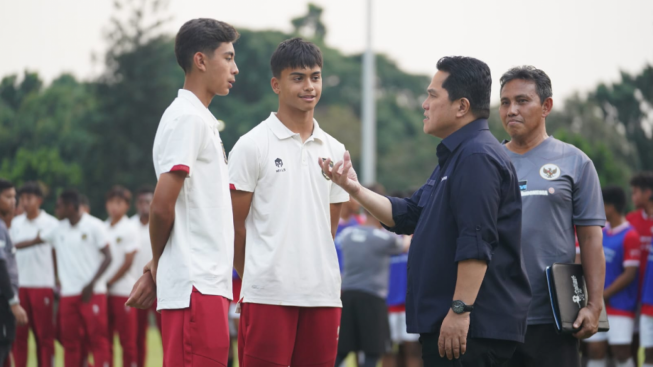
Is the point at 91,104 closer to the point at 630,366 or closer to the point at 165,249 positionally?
the point at 630,366

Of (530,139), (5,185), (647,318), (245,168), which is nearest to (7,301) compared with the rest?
(5,185)

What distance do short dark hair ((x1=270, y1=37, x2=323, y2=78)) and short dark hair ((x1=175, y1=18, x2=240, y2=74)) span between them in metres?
0.63

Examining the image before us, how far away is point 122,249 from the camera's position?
1125 cm

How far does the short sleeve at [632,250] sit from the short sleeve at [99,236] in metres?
6.46

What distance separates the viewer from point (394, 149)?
44.9m

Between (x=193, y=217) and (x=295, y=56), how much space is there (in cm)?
139

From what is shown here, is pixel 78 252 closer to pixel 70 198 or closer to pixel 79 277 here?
pixel 79 277

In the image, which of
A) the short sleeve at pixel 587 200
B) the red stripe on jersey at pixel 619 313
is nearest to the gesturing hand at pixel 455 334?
the short sleeve at pixel 587 200

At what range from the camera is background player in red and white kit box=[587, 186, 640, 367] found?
877 cm

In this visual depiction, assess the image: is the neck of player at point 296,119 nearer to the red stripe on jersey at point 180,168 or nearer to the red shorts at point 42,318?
the red stripe on jersey at point 180,168

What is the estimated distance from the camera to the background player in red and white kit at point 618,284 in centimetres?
877

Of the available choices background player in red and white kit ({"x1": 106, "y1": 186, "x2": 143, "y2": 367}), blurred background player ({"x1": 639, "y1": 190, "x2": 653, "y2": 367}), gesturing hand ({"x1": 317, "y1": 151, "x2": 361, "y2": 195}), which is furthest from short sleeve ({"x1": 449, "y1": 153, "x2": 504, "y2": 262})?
background player in red and white kit ({"x1": 106, "y1": 186, "x2": 143, "y2": 367})

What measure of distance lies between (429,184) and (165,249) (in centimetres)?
152

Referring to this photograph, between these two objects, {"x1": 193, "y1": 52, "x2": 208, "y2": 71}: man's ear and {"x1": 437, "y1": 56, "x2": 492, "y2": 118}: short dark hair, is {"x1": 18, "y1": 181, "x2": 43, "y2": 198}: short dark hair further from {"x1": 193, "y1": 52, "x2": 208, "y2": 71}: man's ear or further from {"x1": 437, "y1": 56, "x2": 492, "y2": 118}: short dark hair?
{"x1": 437, "y1": 56, "x2": 492, "y2": 118}: short dark hair
